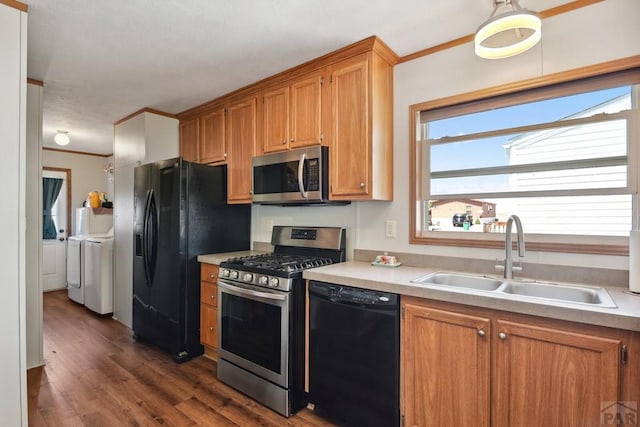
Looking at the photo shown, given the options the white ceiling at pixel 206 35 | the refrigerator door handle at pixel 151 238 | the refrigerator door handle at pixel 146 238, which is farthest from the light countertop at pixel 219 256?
the white ceiling at pixel 206 35

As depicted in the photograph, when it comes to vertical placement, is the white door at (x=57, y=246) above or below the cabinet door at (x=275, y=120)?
below

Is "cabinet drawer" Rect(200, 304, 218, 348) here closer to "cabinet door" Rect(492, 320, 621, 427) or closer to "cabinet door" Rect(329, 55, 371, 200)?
"cabinet door" Rect(329, 55, 371, 200)

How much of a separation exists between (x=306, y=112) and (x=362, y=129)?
52cm

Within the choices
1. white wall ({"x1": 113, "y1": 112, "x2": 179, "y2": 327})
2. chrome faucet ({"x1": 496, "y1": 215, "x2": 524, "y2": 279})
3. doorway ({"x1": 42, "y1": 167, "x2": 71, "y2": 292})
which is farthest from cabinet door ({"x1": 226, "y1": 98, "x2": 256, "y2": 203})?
doorway ({"x1": 42, "y1": 167, "x2": 71, "y2": 292})

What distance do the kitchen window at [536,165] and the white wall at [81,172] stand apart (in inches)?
233

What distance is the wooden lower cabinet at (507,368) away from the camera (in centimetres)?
123

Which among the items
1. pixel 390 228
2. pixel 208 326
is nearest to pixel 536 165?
pixel 390 228

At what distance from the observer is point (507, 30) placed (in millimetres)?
1546

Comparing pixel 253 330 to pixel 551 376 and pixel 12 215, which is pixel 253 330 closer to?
pixel 12 215

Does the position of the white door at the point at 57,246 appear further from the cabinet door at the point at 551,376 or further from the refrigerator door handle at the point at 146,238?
the cabinet door at the point at 551,376

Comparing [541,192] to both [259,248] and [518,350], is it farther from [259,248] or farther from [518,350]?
[259,248]

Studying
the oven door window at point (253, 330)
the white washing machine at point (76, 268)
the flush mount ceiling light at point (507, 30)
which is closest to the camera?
the flush mount ceiling light at point (507, 30)

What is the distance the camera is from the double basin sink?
4.84 feet

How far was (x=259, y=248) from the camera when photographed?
3.25 metres
